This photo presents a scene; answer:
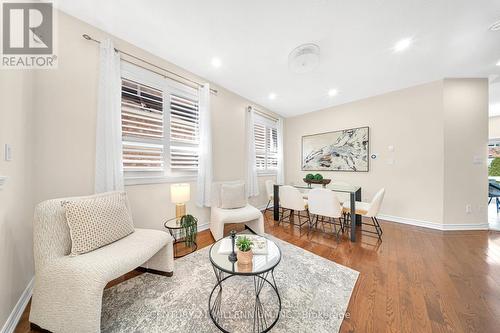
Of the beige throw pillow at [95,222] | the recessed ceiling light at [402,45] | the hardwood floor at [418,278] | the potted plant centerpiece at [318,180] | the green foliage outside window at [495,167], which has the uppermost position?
the recessed ceiling light at [402,45]

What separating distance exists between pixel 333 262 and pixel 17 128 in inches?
128

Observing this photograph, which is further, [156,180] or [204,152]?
[204,152]

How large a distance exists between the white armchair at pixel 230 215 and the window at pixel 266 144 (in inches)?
57.4

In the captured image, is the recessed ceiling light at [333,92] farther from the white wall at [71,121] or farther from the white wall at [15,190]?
the white wall at [15,190]

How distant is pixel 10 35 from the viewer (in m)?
1.33

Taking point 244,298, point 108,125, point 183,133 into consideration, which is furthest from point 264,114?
point 244,298

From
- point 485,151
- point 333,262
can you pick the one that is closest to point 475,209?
point 485,151

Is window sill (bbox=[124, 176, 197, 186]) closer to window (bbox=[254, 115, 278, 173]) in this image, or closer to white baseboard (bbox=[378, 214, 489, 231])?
window (bbox=[254, 115, 278, 173])

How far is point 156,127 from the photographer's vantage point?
240cm

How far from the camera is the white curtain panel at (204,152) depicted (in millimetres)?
2795

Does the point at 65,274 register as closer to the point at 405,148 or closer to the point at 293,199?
the point at 293,199

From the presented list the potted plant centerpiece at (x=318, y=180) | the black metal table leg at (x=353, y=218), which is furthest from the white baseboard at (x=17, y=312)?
the potted plant centerpiece at (x=318, y=180)

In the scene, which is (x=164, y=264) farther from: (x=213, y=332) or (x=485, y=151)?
(x=485, y=151)

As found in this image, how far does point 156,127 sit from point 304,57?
2262 mm
